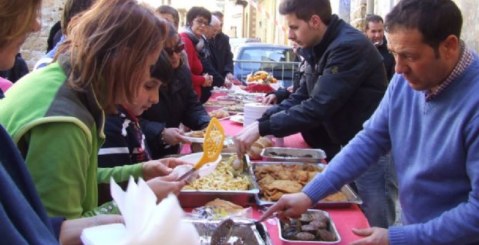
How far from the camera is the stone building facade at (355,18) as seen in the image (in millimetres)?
3584

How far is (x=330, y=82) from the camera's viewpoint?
266cm

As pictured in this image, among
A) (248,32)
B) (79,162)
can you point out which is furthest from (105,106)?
(248,32)

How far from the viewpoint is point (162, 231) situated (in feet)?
A: 2.37

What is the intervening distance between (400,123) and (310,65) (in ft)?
4.58

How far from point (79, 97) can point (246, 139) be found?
1.35 m

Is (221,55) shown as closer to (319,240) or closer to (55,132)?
(319,240)

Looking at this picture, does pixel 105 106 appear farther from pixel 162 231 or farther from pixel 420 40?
pixel 420 40

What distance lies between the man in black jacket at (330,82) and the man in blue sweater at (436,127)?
2.85 feet

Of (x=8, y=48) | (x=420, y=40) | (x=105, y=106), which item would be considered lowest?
(x=105, y=106)

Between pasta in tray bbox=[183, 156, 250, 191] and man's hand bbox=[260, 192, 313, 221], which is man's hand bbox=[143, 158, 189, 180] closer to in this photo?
pasta in tray bbox=[183, 156, 250, 191]

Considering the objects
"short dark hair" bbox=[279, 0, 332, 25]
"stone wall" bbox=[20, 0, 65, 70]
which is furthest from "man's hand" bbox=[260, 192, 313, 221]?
"stone wall" bbox=[20, 0, 65, 70]

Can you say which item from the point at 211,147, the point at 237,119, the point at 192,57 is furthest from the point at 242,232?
the point at 192,57

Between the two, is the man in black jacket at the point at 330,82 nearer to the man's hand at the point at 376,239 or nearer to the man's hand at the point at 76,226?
the man's hand at the point at 376,239

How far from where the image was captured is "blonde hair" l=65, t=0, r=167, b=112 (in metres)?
1.36
